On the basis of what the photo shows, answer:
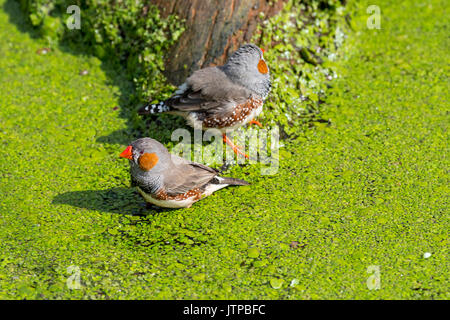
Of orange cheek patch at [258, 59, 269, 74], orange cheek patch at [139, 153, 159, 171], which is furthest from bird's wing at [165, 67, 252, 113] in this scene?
orange cheek patch at [139, 153, 159, 171]

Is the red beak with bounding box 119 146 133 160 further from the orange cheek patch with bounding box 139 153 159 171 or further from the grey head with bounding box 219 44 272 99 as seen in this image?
the grey head with bounding box 219 44 272 99

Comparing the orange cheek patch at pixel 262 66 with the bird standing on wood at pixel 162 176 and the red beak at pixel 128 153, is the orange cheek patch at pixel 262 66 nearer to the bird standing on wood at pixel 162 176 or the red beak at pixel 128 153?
the bird standing on wood at pixel 162 176

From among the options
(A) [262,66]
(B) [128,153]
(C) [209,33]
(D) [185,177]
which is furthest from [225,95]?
(B) [128,153]

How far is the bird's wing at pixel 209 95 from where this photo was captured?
4.97m

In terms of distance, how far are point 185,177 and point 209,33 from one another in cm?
193

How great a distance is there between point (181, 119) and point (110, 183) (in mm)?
1046

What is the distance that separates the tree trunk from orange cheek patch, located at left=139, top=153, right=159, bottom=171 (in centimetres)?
161

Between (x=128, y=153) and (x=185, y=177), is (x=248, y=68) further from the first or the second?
(x=128, y=153)

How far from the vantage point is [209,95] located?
497cm

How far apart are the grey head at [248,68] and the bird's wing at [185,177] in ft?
3.12

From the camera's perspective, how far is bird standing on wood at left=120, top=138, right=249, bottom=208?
4.33 m

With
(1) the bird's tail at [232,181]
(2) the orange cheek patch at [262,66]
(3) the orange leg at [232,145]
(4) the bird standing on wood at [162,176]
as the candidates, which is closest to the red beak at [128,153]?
(4) the bird standing on wood at [162,176]
